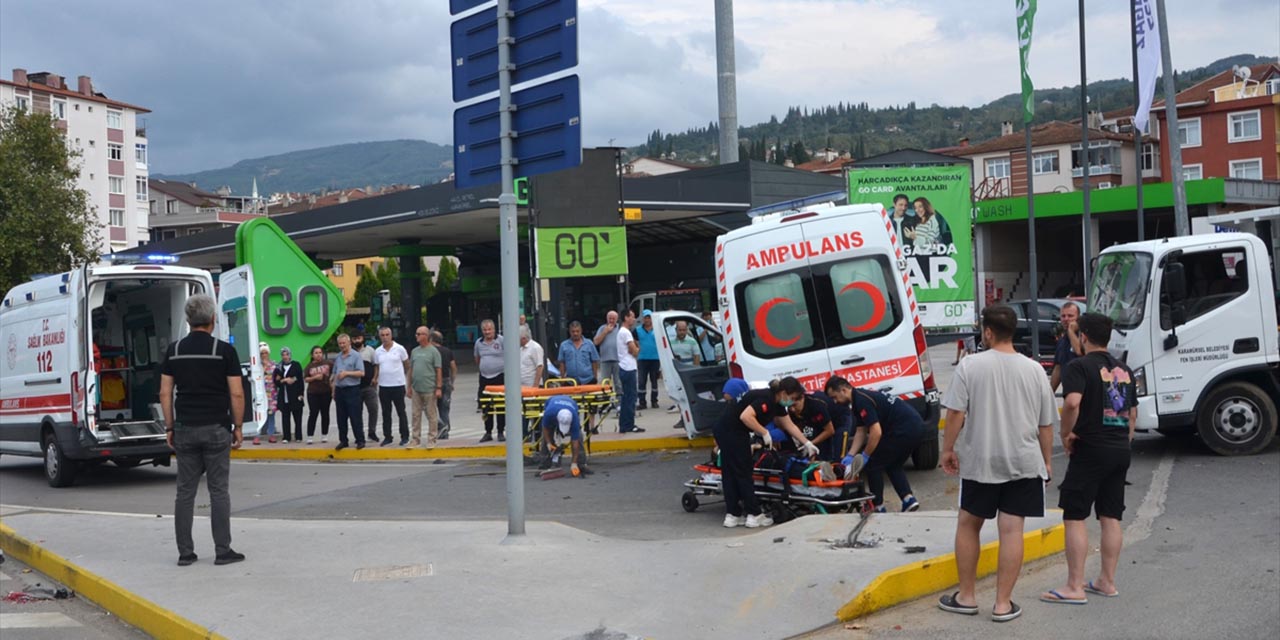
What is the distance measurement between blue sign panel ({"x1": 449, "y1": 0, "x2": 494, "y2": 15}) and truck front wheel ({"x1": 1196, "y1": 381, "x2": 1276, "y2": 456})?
8953mm

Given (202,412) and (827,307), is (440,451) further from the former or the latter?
(202,412)

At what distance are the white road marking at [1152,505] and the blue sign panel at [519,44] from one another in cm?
566

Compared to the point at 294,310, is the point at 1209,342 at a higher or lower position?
lower

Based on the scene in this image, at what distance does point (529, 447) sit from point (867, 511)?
229 inches

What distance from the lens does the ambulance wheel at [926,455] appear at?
1220 centimetres

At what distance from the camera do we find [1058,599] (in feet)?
22.0

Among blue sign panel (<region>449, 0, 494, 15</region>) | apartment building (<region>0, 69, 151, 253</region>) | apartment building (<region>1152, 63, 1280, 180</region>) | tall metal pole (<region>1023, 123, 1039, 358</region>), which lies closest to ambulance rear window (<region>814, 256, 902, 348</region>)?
blue sign panel (<region>449, 0, 494, 15</region>)

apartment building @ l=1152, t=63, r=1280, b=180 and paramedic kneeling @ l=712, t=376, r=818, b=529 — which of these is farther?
apartment building @ l=1152, t=63, r=1280, b=180

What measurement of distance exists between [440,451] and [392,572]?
28.7 ft

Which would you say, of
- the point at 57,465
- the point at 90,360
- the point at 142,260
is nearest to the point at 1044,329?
the point at 142,260

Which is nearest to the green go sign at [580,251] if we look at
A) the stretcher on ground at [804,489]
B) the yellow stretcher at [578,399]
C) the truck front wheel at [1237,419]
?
the yellow stretcher at [578,399]

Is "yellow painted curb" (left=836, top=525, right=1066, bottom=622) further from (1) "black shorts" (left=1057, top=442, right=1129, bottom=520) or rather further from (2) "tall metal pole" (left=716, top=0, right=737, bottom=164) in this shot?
(2) "tall metal pole" (left=716, top=0, right=737, bottom=164)

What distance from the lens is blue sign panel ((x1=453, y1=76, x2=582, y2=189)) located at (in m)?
8.16

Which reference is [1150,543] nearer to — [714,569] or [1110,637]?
[1110,637]
